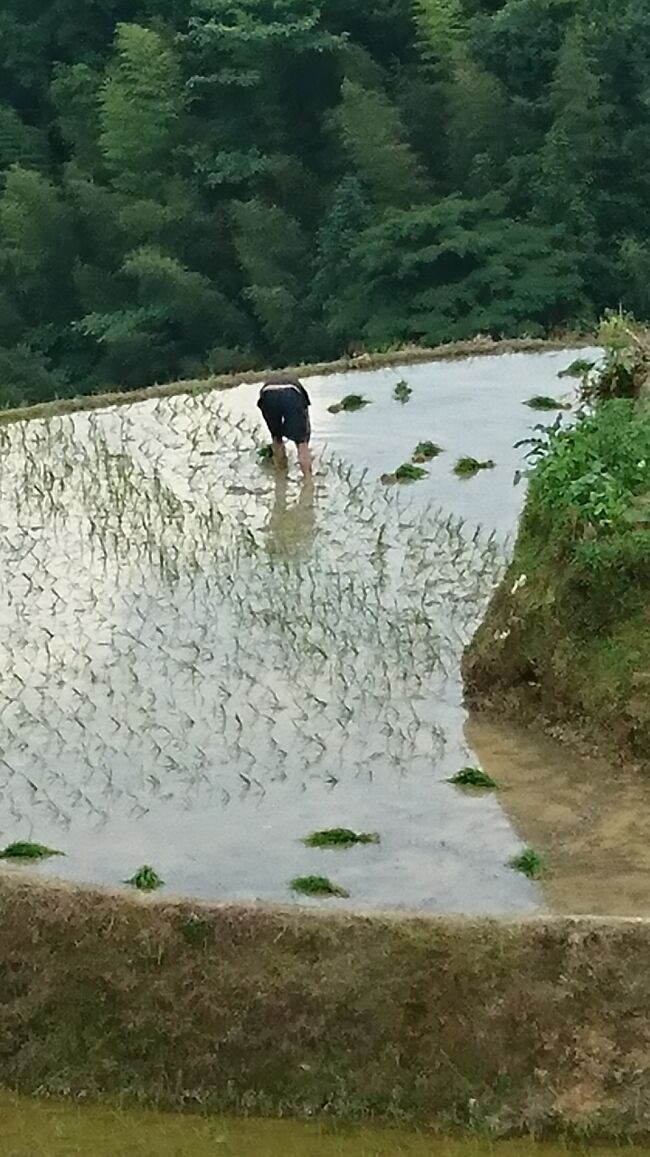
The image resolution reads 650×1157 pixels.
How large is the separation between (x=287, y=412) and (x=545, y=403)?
1.51 metres

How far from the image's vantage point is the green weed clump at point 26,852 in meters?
4.07

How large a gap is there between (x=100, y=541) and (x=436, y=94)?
40.6 feet

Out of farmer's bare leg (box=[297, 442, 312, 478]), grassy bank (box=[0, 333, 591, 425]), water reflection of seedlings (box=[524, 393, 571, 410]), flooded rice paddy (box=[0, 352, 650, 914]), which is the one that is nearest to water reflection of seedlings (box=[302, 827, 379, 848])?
flooded rice paddy (box=[0, 352, 650, 914])

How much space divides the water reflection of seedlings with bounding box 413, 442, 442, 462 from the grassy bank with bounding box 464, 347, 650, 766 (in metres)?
2.36

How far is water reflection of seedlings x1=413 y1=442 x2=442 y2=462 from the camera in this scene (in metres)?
7.67

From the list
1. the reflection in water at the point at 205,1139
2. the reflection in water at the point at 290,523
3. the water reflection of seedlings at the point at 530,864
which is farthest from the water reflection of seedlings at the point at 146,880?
the reflection in water at the point at 290,523

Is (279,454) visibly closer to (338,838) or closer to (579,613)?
(579,613)

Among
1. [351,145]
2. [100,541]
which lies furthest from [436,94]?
[100,541]

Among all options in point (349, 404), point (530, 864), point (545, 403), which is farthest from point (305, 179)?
point (530, 864)

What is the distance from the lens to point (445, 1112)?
332 centimetres

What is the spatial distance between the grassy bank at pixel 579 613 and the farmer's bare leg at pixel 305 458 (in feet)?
7.66

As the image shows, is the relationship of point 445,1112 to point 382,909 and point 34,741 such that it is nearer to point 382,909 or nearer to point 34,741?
point 382,909

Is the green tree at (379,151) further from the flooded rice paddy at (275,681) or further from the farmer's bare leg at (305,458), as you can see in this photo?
the farmer's bare leg at (305,458)

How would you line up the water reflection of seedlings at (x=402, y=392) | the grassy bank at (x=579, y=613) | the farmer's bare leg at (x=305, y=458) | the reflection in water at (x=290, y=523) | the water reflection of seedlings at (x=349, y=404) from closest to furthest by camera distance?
the grassy bank at (x=579, y=613)
the reflection in water at (x=290, y=523)
the farmer's bare leg at (x=305, y=458)
the water reflection of seedlings at (x=349, y=404)
the water reflection of seedlings at (x=402, y=392)
